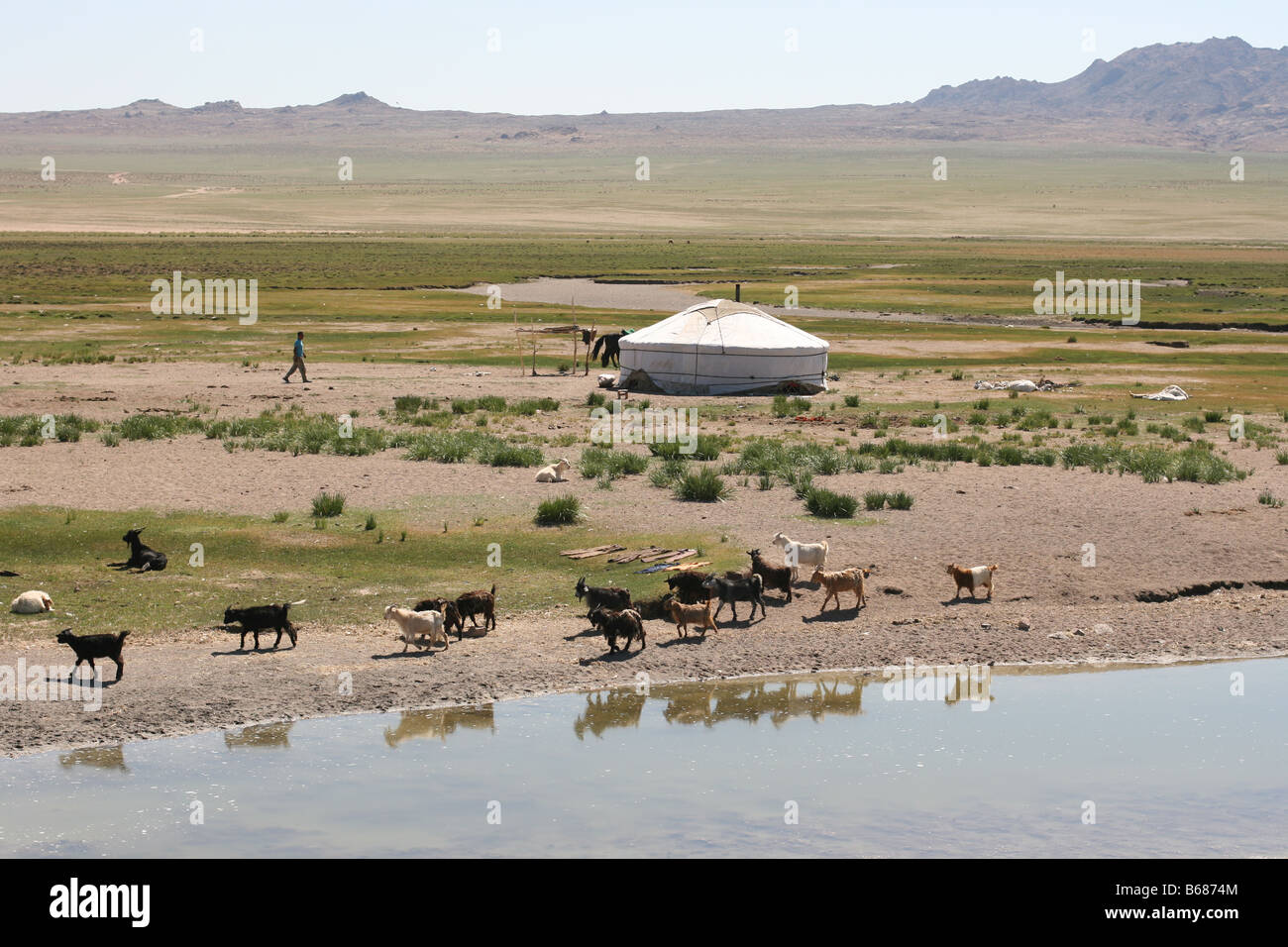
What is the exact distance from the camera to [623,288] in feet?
251

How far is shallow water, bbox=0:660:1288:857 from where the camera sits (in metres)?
10.3

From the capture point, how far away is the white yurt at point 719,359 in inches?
1447

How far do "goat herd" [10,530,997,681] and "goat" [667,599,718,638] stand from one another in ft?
0.03

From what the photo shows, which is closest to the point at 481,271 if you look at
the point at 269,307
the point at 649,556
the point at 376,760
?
the point at 269,307

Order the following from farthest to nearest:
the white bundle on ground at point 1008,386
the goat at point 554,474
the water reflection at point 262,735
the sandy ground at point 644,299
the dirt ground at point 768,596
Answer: the sandy ground at point 644,299
the white bundle on ground at point 1008,386
the goat at point 554,474
the dirt ground at point 768,596
the water reflection at point 262,735

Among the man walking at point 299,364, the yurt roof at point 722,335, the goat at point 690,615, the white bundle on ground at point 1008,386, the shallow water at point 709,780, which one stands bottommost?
the shallow water at point 709,780

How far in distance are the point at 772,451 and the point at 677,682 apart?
465 inches

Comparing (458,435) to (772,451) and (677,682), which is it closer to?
(772,451)

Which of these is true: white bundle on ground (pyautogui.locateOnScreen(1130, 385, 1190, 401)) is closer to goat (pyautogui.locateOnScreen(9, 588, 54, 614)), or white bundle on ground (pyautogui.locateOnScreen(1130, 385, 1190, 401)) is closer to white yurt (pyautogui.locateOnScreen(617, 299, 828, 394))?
white yurt (pyautogui.locateOnScreen(617, 299, 828, 394))

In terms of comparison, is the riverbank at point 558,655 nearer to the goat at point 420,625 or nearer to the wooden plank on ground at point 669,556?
the goat at point 420,625

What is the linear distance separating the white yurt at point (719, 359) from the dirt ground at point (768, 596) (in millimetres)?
10785

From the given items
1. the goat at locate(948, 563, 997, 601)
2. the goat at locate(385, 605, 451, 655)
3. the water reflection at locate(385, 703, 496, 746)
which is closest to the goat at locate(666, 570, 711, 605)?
the goat at locate(385, 605, 451, 655)

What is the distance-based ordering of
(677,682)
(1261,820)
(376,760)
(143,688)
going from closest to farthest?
(1261,820)
(376,760)
(143,688)
(677,682)

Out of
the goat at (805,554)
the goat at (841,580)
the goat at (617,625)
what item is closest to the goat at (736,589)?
the goat at (841,580)
